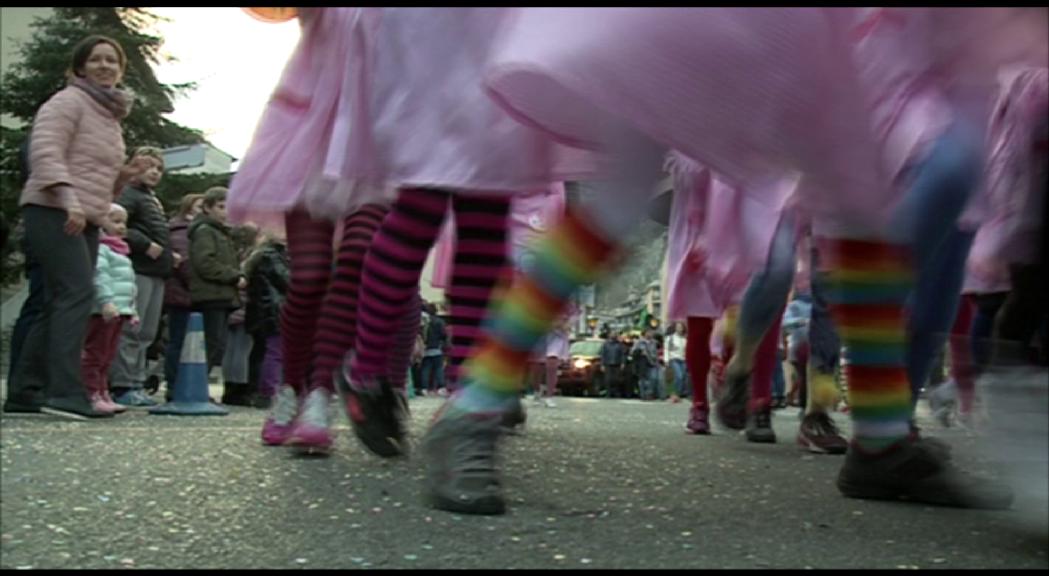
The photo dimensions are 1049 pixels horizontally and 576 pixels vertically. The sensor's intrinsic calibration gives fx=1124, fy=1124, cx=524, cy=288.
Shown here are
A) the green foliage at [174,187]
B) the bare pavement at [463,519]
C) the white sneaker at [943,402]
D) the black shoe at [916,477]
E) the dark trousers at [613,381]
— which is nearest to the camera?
the bare pavement at [463,519]

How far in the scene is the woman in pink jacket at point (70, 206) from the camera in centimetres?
414

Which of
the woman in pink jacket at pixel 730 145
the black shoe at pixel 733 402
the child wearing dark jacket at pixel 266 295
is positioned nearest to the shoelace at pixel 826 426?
the black shoe at pixel 733 402

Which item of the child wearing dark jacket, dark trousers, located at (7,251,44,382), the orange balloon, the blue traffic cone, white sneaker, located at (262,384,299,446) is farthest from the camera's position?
the child wearing dark jacket

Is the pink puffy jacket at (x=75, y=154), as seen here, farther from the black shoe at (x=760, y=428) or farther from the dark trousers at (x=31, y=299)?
the black shoe at (x=760, y=428)

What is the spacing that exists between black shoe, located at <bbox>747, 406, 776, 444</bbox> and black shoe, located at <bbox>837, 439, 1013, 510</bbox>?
1620 millimetres

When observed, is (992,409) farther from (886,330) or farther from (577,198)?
(577,198)

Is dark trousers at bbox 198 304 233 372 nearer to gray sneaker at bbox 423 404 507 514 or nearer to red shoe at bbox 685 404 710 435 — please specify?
red shoe at bbox 685 404 710 435

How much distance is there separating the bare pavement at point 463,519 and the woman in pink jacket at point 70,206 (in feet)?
5.71

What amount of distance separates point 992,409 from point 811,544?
286 mm

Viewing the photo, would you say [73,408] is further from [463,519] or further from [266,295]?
[463,519]

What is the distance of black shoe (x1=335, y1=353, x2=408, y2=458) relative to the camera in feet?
7.43

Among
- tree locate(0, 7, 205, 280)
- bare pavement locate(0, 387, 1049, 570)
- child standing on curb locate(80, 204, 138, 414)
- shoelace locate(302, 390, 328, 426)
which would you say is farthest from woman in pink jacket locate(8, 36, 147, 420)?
tree locate(0, 7, 205, 280)

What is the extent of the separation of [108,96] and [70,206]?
55 cm

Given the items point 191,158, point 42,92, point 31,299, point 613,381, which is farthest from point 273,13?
point 42,92
